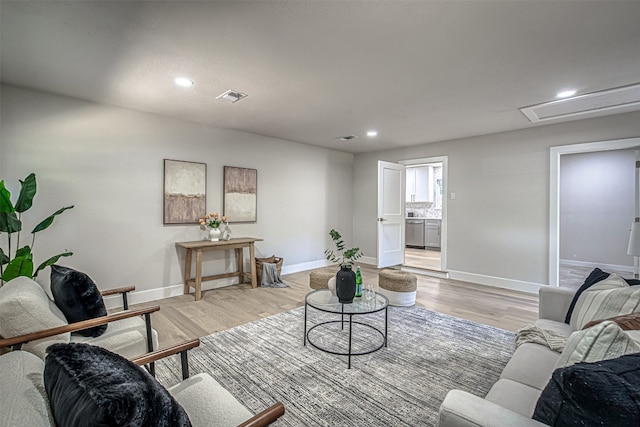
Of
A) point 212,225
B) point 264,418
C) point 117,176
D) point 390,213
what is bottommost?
point 264,418

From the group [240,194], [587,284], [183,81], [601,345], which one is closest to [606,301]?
[587,284]

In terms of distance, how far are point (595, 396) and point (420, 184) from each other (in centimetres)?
880

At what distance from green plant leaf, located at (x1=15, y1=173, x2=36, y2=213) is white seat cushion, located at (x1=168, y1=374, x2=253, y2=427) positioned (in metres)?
2.64

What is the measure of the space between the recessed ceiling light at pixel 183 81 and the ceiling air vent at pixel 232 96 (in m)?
0.36

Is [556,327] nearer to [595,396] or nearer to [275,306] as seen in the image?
[595,396]

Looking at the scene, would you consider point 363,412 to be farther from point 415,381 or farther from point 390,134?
point 390,134

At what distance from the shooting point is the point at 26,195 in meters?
2.76

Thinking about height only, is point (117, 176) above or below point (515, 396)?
above

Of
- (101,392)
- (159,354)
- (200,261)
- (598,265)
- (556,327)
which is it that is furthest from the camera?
(598,265)

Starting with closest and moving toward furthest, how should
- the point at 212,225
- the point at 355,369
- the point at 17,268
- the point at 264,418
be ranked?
the point at 264,418
the point at 355,369
the point at 17,268
the point at 212,225

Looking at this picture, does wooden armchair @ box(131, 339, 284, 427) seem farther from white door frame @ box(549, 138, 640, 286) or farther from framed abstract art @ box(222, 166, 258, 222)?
white door frame @ box(549, 138, 640, 286)

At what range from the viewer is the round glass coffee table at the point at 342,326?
96.5 inches

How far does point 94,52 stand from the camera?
91.2 inches

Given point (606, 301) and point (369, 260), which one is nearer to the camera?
point (606, 301)
